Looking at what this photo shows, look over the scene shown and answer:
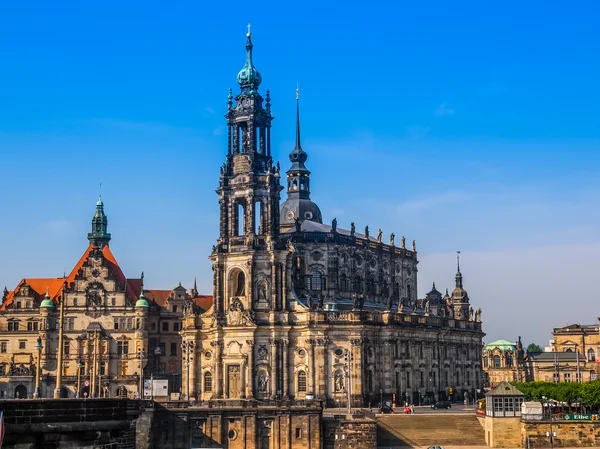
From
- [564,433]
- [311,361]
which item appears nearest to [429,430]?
[564,433]

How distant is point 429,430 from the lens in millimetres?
85062

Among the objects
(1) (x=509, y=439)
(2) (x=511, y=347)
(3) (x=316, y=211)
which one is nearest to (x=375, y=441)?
(1) (x=509, y=439)

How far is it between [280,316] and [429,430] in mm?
21829

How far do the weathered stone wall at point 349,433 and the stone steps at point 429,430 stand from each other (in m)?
2.23

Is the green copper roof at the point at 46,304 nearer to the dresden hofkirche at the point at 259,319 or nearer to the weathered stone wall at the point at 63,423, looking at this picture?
the dresden hofkirche at the point at 259,319

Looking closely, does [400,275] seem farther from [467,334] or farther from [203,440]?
[203,440]

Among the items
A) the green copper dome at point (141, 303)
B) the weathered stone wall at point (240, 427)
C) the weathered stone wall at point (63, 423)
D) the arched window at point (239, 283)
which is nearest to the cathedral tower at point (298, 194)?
the arched window at point (239, 283)

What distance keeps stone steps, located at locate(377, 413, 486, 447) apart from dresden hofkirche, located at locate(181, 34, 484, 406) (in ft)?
38.8

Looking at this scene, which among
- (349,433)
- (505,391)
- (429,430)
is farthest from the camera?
(429,430)

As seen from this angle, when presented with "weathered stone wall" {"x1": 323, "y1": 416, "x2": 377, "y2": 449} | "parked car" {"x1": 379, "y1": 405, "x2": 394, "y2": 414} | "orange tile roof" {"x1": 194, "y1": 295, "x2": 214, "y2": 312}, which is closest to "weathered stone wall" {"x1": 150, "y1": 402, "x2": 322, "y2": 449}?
"weathered stone wall" {"x1": 323, "y1": 416, "x2": 377, "y2": 449}

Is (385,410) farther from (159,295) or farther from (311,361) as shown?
(159,295)

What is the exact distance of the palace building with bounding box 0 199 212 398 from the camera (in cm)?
11550

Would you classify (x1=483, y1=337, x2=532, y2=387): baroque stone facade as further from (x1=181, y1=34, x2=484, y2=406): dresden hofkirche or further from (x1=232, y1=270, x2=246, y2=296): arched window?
(x1=232, y1=270, x2=246, y2=296): arched window

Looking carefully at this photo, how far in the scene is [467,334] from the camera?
127875 mm
